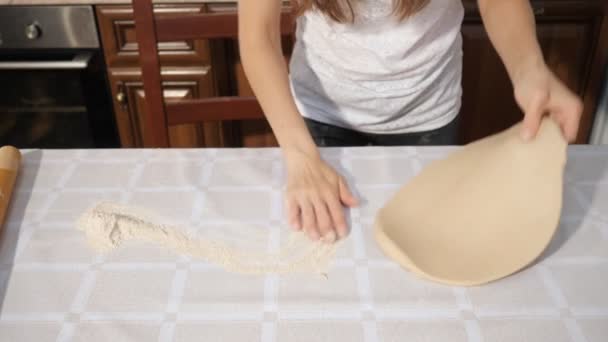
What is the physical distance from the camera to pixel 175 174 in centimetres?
78

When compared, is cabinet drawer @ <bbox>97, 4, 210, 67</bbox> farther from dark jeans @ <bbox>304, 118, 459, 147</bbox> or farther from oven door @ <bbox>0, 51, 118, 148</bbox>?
dark jeans @ <bbox>304, 118, 459, 147</bbox>

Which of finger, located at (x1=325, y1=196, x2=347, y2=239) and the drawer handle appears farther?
the drawer handle

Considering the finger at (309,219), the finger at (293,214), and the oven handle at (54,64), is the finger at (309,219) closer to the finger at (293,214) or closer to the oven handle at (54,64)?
the finger at (293,214)

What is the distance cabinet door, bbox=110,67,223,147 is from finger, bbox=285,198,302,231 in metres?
0.87

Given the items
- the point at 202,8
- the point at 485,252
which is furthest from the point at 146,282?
the point at 202,8

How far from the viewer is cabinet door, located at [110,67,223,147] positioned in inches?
58.9

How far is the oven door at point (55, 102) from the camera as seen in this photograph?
1.49 metres

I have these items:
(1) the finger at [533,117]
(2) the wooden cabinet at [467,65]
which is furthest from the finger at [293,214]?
(2) the wooden cabinet at [467,65]

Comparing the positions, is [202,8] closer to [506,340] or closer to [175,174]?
[175,174]

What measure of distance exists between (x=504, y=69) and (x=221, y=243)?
1.09 meters

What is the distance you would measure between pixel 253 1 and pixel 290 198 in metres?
0.29

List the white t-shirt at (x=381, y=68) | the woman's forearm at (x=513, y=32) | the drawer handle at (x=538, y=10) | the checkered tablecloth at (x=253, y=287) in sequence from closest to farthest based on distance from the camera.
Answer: the checkered tablecloth at (x=253, y=287) → the woman's forearm at (x=513, y=32) → the white t-shirt at (x=381, y=68) → the drawer handle at (x=538, y=10)

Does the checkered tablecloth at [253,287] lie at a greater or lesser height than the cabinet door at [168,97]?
greater

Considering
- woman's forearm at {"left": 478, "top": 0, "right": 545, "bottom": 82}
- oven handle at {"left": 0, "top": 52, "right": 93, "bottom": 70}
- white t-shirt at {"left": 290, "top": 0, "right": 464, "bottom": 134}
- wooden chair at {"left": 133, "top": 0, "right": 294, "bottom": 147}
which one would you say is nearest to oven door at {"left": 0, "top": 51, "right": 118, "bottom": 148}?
oven handle at {"left": 0, "top": 52, "right": 93, "bottom": 70}
